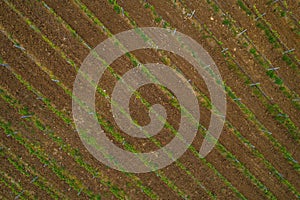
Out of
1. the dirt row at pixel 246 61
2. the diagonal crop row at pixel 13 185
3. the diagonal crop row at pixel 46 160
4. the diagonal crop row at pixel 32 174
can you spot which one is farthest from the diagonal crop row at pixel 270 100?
the diagonal crop row at pixel 13 185

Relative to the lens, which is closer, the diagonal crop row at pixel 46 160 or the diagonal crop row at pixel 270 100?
the diagonal crop row at pixel 46 160

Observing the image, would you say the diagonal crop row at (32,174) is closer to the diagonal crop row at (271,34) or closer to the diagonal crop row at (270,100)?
the diagonal crop row at (270,100)

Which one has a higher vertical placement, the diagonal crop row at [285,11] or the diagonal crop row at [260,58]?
the diagonal crop row at [285,11]

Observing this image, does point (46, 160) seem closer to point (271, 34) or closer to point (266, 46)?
point (266, 46)

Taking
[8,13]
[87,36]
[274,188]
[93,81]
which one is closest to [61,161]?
[93,81]

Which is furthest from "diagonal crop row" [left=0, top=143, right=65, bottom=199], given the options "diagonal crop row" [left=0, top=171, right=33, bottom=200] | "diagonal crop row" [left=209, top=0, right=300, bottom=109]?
"diagonal crop row" [left=209, top=0, right=300, bottom=109]

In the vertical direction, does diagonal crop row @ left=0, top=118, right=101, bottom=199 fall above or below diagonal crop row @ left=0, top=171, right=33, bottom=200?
above

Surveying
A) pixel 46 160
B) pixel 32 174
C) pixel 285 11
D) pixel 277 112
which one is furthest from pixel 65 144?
pixel 285 11

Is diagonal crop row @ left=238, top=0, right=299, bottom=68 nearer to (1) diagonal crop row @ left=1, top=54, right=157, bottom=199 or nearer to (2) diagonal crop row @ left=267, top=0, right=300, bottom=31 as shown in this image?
(2) diagonal crop row @ left=267, top=0, right=300, bottom=31

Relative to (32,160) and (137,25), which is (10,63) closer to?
(32,160)
